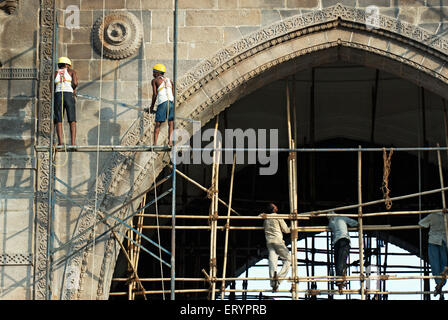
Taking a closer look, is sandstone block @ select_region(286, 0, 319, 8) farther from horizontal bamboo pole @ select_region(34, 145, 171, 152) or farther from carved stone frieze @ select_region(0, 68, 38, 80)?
carved stone frieze @ select_region(0, 68, 38, 80)

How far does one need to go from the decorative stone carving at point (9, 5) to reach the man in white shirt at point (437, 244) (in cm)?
738

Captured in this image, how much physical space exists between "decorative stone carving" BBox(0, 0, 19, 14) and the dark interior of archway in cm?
453

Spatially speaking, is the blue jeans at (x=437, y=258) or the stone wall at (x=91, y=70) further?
the blue jeans at (x=437, y=258)

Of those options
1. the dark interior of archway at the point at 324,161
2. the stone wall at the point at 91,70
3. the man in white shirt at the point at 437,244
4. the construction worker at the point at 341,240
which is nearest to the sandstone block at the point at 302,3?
the stone wall at the point at 91,70

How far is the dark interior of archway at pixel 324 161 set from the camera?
2491 cm

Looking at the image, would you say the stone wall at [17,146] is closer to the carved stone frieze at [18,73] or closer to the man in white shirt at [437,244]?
the carved stone frieze at [18,73]

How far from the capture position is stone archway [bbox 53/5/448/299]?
67.2 ft

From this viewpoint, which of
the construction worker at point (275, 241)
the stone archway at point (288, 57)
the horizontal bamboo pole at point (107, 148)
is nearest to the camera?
the horizontal bamboo pole at point (107, 148)

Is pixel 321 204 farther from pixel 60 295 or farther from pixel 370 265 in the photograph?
pixel 60 295

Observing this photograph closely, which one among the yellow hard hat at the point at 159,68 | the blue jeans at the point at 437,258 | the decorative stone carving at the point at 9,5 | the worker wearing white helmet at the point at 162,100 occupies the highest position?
the decorative stone carving at the point at 9,5
